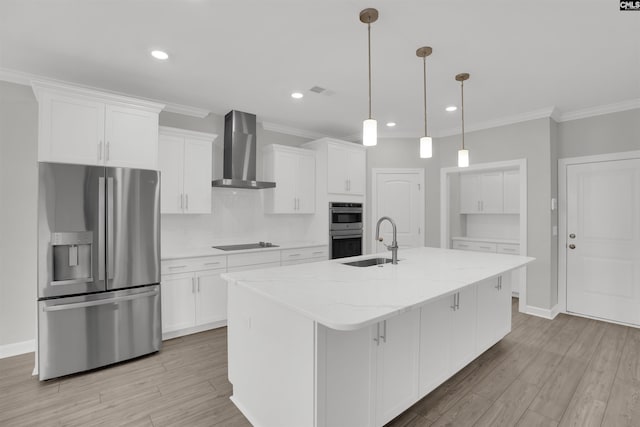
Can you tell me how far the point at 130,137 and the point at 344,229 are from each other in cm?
297

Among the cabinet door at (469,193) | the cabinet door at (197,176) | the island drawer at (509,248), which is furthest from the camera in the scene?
the cabinet door at (469,193)

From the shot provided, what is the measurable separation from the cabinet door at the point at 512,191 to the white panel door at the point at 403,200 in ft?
5.03

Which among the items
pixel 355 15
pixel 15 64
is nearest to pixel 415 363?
pixel 355 15

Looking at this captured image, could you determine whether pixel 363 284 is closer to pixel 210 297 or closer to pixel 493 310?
pixel 493 310

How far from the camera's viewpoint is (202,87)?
322 centimetres

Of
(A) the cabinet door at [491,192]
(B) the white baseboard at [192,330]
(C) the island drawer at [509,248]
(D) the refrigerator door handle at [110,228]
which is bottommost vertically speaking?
(B) the white baseboard at [192,330]

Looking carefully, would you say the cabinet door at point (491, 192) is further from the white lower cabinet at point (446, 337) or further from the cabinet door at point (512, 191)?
the white lower cabinet at point (446, 337)

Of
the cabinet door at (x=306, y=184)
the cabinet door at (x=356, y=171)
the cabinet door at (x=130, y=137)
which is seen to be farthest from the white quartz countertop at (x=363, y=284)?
the cabinet door at (x=356, y=171)

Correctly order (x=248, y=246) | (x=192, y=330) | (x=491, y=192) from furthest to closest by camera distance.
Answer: (x=491, y=192), (x=248, y=246), (x=192, y=330)

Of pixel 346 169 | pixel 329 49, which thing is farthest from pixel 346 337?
pixel 346 169

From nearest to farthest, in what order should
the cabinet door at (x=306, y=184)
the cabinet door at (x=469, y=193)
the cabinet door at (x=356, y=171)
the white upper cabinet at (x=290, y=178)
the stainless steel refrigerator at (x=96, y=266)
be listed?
the stainless steel refrigerator at (x=96, y=266) < the white upper cabinet at (x=290, y=178) < the cabinet door at (x=306, y=184) < the cabinet door at (x=356, y=171) < the cabinet door at (x=469, y=193)

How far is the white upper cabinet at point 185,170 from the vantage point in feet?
11.3

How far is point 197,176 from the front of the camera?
144 inches

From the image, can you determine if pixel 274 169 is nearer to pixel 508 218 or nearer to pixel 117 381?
pixel 117 381
